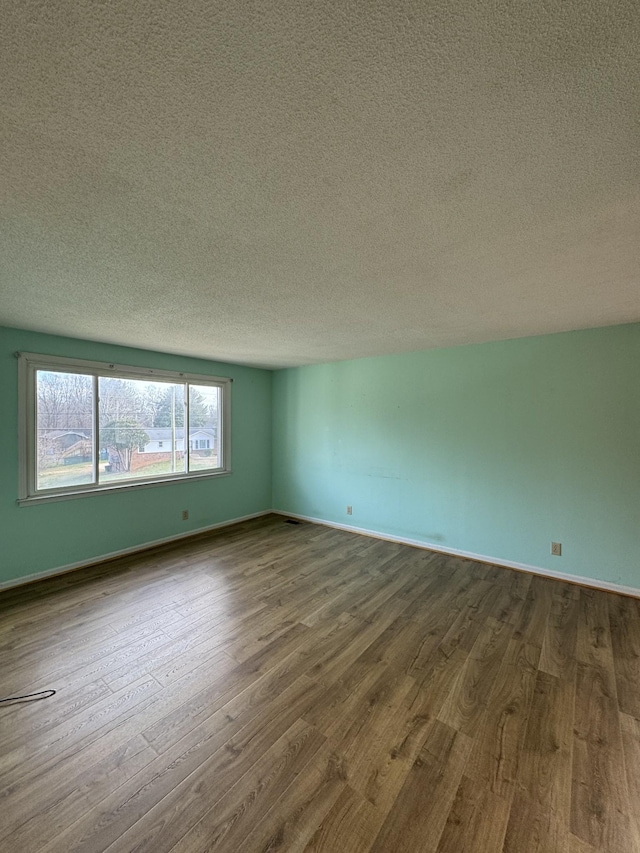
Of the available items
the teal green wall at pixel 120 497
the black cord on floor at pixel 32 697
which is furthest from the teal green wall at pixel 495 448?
the black cord on floor at pixel 32 697

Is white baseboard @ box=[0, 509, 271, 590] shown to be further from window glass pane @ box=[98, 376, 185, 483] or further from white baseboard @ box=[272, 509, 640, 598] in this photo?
white baseboard @ box=[272, 509, 640, 598]

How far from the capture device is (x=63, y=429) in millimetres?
3275

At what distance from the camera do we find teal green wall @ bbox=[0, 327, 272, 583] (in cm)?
296

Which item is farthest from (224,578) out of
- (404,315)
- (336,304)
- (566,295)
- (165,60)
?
(566,295)

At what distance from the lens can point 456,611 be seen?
259cm

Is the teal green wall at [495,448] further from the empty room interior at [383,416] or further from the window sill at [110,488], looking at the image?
the window sill at [110,488]

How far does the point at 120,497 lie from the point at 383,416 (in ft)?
10.6

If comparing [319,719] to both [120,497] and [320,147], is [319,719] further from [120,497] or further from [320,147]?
[120,497]

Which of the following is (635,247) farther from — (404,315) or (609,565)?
(609,565)

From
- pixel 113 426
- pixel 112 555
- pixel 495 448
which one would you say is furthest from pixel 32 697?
pixel 495 448

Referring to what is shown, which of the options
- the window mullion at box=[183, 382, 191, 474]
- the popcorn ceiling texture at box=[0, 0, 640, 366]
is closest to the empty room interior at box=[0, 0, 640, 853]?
the popcorn ceiling texture at box=[0, 0, 640, 366]

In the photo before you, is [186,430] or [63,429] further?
[186,430]

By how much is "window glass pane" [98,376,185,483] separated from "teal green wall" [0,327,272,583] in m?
0.24

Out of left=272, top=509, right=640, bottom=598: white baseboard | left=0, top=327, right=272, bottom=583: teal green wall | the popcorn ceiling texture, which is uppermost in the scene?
the popcorn ceiling texture
